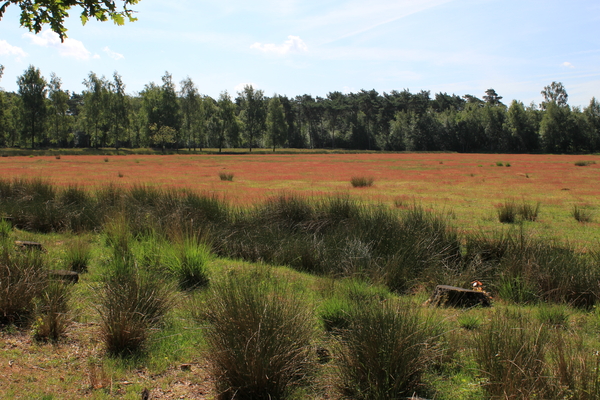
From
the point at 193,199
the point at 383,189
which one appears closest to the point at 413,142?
the point at 383,189

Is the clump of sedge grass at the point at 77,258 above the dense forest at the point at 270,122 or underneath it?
underneath

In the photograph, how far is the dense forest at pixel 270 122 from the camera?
86500mm

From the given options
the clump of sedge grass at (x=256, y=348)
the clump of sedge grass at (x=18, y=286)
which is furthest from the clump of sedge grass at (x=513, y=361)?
the clump of sedge grass at (x=18, y=286)

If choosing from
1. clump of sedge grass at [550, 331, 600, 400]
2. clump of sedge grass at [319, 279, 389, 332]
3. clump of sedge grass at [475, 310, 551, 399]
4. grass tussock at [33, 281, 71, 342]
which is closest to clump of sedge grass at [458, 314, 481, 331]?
clump of sedge grass at [319, 279, 389, 332]

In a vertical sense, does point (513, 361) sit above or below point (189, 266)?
above

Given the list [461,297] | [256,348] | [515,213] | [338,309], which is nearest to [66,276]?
[256,348]

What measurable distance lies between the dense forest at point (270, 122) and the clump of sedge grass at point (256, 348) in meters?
80.4

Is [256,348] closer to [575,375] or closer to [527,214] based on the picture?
[575,375]

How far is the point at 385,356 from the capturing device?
4258mm

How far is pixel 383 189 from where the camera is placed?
83.6 ft

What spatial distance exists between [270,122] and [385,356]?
101 metres

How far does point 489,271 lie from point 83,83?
95408 millimetres

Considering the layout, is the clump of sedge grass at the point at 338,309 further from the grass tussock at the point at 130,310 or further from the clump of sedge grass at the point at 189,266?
the clump of sedge grass at the point at 189,266

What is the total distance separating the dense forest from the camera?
284 ft
